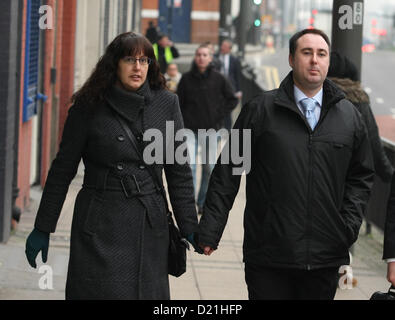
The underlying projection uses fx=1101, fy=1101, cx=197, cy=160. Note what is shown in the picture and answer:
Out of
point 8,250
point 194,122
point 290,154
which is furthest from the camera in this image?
point 194,122

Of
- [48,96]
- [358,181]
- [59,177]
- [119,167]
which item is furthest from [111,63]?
[48,96]

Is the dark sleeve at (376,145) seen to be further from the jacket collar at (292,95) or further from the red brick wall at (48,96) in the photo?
the red brick wall at (48,96)

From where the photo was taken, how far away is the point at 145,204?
5.48m

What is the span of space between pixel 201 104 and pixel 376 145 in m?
4.21

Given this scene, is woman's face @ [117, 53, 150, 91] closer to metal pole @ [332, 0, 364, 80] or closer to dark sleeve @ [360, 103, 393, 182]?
dark sleeve @ [360, 103, 393, 182]

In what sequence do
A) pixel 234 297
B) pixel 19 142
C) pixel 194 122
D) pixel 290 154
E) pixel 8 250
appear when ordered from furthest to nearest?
1. pixel 194 122
2. pixel 19 142
3. pixel 8 250
4. pixel 234 297
5. pixel 290 154

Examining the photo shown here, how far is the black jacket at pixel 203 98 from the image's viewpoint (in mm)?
12172

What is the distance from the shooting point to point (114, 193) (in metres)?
5.46

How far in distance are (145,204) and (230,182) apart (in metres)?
0.44

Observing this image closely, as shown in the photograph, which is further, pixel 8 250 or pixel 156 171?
pixel 8 250

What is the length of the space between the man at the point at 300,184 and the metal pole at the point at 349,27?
459 centimetres
